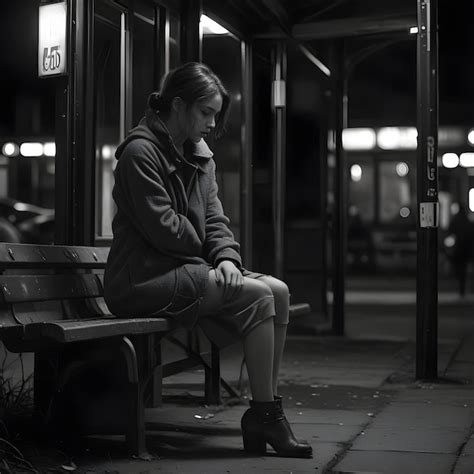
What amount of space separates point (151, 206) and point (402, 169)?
23.5m

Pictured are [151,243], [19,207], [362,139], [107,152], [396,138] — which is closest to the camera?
[151,243]

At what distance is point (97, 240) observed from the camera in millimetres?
6789

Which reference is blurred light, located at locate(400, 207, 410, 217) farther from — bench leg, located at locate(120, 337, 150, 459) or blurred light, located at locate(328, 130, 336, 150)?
bench leg, located at locate(120, 337, 150, 459)

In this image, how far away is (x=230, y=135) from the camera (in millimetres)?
7781

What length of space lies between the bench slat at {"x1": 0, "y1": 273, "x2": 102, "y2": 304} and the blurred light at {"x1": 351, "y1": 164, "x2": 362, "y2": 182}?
74.5 ft

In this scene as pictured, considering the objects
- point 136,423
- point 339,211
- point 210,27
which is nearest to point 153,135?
point 136,423

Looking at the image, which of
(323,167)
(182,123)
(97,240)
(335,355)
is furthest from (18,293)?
(323,167)

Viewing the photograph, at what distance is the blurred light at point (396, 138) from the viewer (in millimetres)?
25927

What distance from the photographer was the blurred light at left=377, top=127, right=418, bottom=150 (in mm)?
25927

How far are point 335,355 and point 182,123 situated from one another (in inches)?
181

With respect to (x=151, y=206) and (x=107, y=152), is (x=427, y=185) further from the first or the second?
(x=151, y=206)

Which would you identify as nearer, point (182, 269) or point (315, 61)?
point (182, 269)

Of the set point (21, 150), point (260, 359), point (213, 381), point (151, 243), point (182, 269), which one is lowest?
point (213, 381)

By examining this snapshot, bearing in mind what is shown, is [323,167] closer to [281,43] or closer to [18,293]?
[281,43]
